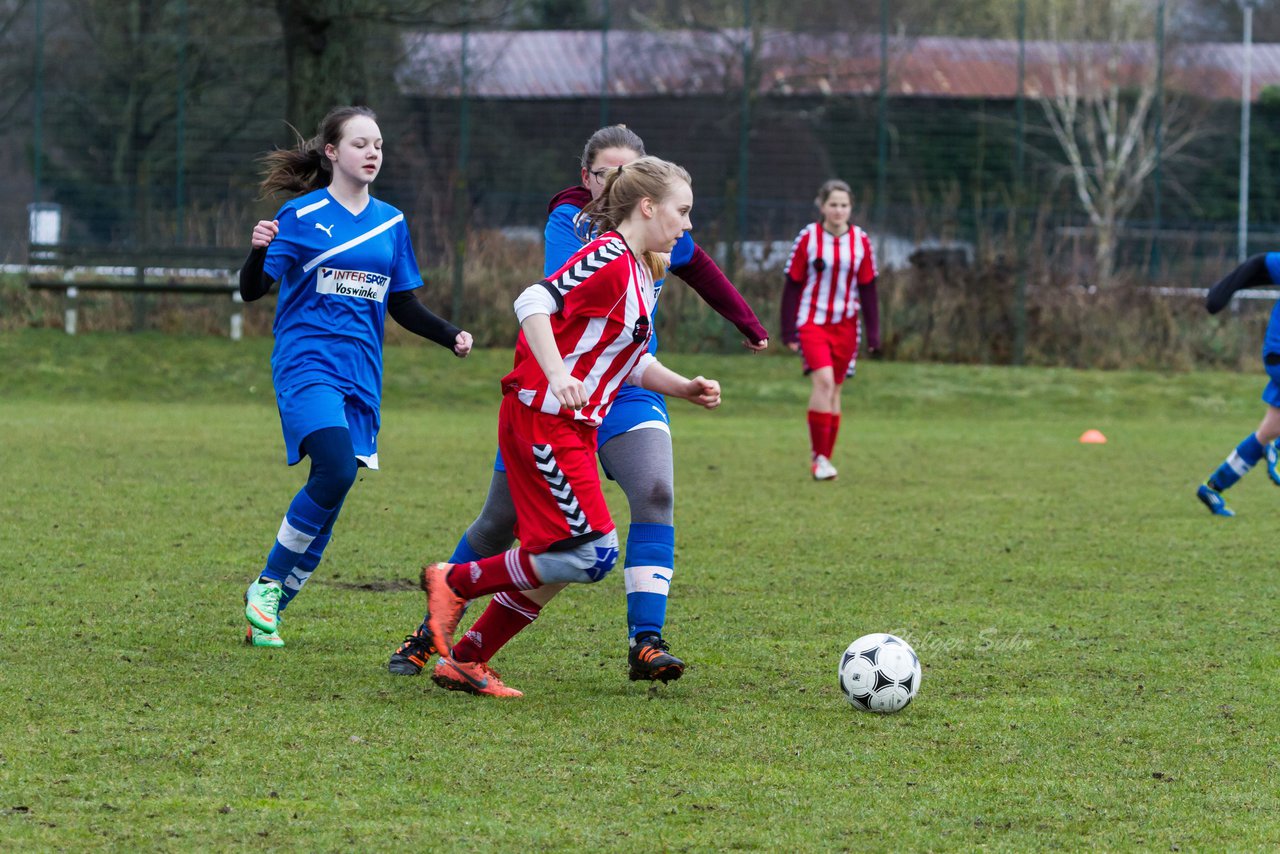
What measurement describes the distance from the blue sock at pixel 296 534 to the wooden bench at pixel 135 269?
14.5 meters

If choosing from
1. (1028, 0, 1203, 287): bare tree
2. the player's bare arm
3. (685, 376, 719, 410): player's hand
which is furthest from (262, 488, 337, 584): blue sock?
(1028, 0, 1203, 287): bare tree

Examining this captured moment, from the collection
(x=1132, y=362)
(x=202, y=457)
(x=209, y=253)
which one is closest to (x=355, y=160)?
(x=202, y=457)

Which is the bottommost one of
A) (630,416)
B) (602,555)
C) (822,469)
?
(822,469)

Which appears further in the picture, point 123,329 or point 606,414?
point 123,329

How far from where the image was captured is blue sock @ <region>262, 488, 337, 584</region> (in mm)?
5391

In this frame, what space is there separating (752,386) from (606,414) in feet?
46.0

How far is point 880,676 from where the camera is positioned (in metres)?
4.54

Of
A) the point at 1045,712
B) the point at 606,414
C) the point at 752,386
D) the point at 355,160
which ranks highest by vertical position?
the point at 355,160

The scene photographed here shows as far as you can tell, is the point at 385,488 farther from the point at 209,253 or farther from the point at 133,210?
the point at 133,210

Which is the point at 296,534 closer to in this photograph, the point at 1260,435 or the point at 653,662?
the point at 653,662

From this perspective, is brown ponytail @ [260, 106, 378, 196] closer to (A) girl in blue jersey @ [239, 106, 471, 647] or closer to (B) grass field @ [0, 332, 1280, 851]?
(A) girl in blue jersey @ [239, 106, 471, 647]

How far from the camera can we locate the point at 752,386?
18.9 meters

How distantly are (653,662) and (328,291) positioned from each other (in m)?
1.78


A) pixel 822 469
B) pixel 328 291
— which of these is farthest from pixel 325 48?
pixel 328 291
